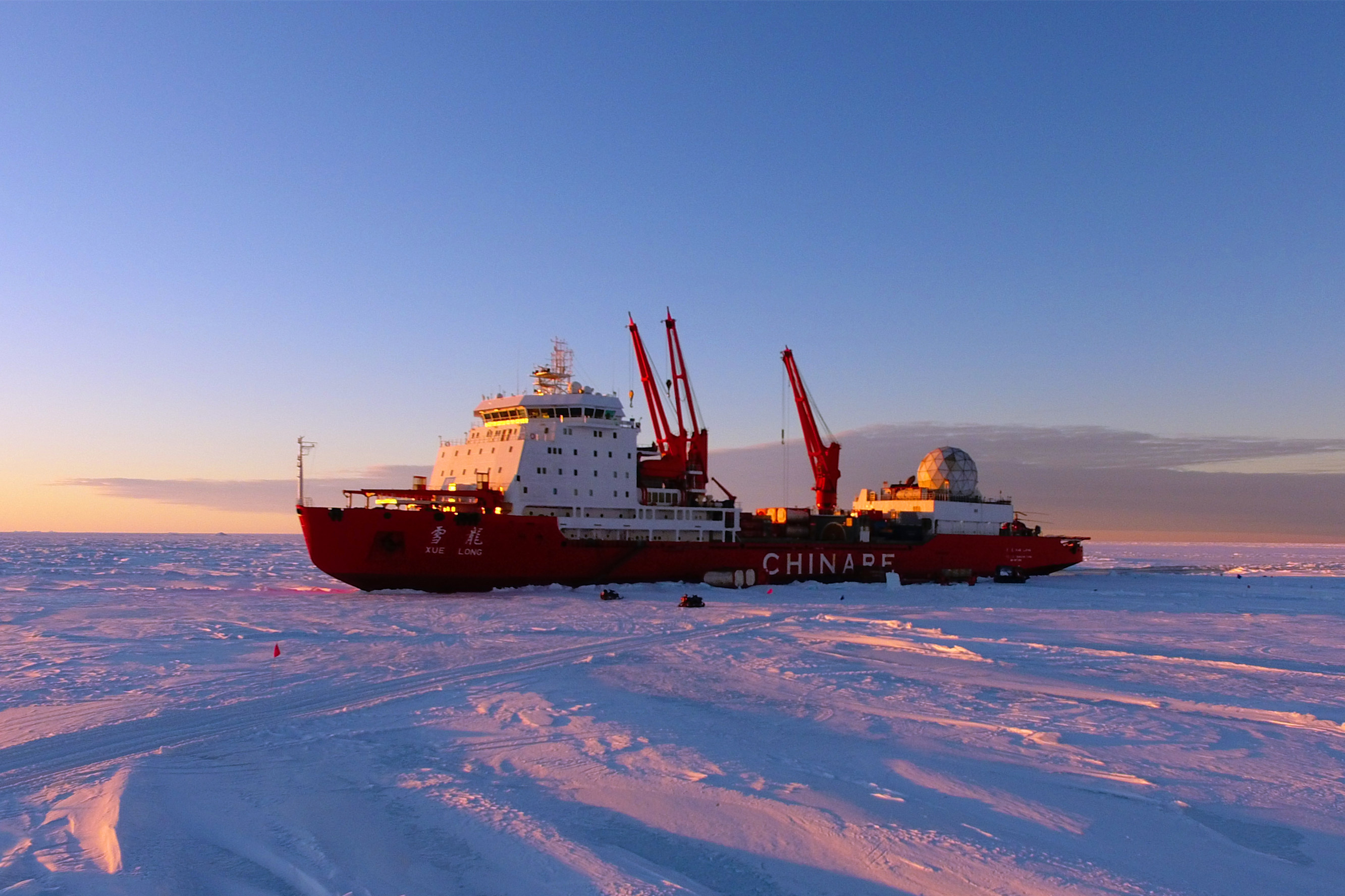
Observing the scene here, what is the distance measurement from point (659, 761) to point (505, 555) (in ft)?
68.9

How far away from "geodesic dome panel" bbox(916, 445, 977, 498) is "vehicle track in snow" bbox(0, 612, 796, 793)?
116 feet

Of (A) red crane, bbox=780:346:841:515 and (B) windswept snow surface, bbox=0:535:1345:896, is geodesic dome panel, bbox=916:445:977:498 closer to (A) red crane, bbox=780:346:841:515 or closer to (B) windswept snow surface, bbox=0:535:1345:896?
(A) red crane, bbox=780:346:841:515

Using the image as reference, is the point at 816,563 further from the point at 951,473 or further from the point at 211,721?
the point at 211,721

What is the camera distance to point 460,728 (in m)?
11.0

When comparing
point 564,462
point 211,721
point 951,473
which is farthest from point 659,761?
point 951,473

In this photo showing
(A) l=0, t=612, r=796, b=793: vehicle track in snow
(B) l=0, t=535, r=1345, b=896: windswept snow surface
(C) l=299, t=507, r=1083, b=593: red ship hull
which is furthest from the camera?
(C) l=299, t=507, r=1083, b=593: red ship hull

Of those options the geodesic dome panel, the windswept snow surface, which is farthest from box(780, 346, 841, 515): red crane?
the windswept snow surface

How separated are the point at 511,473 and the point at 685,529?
7.93 metres

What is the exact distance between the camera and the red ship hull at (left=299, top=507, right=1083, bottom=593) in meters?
28.5

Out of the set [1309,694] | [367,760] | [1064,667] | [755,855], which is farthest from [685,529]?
→ [755,855]

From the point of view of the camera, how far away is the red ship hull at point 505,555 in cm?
2845

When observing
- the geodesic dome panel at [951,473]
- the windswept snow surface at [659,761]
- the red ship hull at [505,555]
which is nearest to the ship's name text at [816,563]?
the red ship hull at [505,555]

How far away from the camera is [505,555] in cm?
2989

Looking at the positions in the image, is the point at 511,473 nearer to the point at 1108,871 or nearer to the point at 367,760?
the point at 367,760
